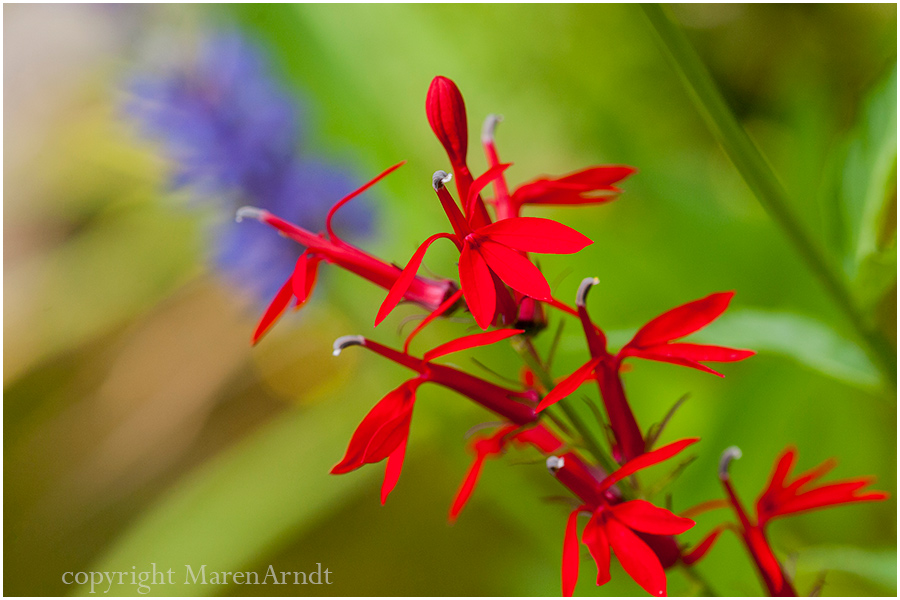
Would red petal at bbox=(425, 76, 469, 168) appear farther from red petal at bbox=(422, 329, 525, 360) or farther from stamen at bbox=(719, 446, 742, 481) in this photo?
stamen at bbox=(719, 446, 742, 481)

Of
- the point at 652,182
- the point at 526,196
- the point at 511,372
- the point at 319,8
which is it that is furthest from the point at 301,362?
the point at 526,196

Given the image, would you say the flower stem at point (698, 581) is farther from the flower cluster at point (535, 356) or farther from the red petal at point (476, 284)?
the red petal at point (476, 284)

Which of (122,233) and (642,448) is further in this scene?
(122,233)

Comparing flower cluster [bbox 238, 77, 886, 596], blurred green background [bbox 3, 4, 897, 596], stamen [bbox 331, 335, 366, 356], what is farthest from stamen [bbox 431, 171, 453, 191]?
blurred green background [bbox 3, 4, 897, 596]

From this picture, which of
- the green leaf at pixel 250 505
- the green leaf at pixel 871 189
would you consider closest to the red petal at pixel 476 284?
the green leaf at pixel 871 189

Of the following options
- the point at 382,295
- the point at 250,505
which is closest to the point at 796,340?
the point at 382,295

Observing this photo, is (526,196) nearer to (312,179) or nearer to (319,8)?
(312,179)
